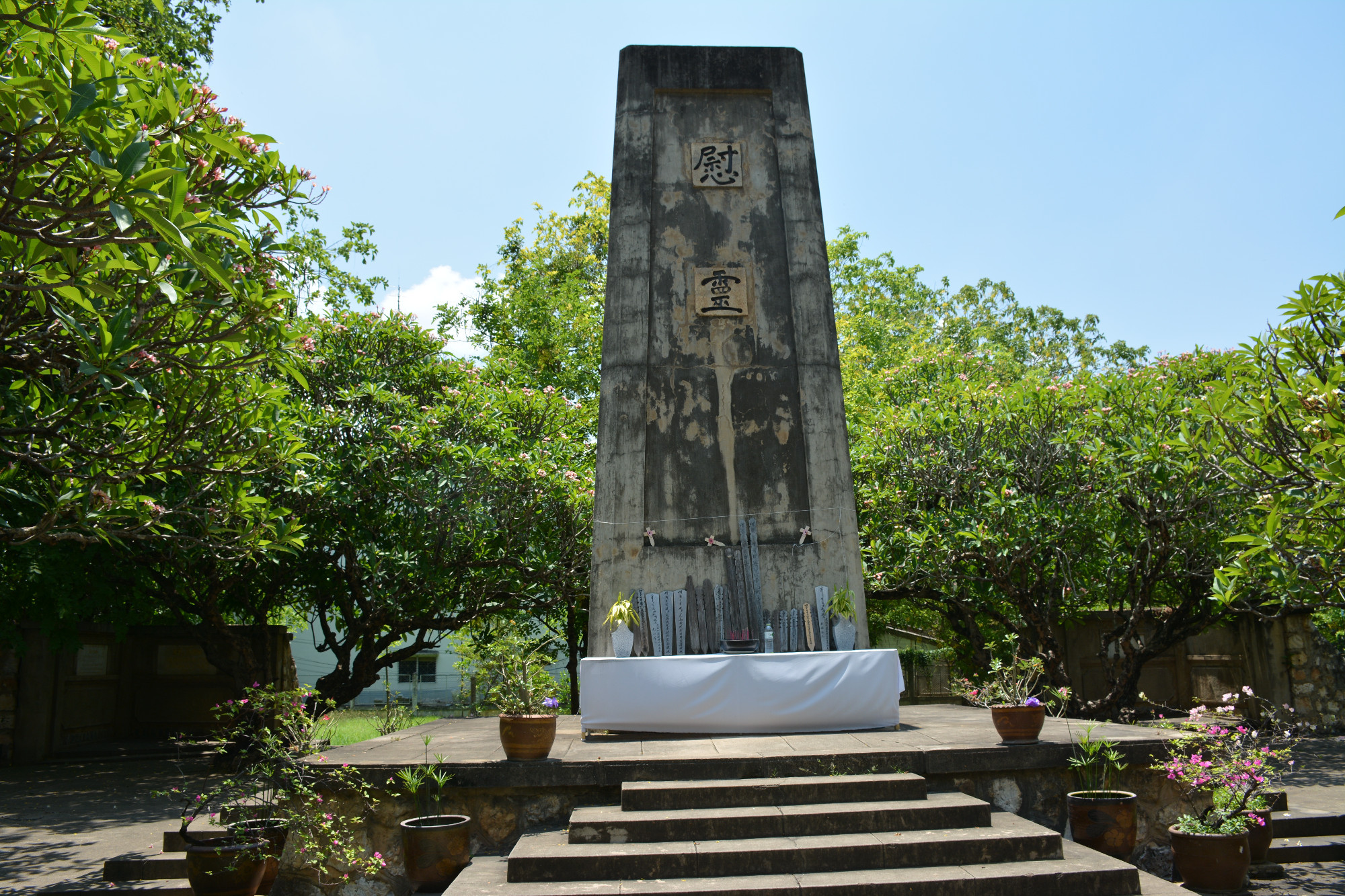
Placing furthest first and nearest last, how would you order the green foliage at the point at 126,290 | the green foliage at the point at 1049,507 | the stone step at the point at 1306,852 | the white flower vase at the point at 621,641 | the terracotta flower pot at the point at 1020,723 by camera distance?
the green foliage at the point at 1049,507 < the white flower vase at the point at 621,641 < the stone step at the point at 1306,852 < the terracotta flower pot at the point at 1020,723 < the green foliage at the point at 126,290

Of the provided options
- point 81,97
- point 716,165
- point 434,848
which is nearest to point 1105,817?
point 434,848

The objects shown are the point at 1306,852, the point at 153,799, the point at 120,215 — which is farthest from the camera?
the point at 153,799

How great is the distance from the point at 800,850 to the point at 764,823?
0.38 m

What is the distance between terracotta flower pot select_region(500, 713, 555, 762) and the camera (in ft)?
17.4

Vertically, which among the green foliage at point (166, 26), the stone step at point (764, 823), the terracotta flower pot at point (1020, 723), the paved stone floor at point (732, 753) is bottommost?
the stone step at point (764, 823)

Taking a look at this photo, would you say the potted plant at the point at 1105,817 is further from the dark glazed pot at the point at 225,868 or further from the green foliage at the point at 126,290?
the green foliage at the point at 126,290

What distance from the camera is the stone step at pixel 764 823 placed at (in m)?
4.73

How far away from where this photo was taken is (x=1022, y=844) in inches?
179

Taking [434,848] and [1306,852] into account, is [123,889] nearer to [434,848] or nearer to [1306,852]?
[434,848]

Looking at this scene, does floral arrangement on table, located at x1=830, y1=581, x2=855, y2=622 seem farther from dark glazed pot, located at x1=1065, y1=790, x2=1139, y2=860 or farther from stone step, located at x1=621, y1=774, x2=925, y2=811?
dark glazed pot, located at x1=1065, y1=790, x2=1139, y2=860

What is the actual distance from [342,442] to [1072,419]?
30.9 feet

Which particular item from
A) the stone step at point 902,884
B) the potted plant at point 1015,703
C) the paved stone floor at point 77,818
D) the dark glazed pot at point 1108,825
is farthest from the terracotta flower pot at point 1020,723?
the paved stone floor at point 77,818

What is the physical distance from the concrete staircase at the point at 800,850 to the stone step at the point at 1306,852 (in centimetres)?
282

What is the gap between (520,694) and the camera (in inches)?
218
